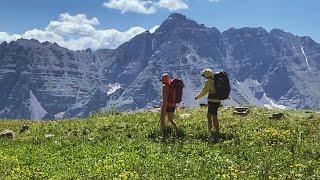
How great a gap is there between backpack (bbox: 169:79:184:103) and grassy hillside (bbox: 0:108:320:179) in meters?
1.51

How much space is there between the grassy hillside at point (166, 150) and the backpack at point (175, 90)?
1.51 m

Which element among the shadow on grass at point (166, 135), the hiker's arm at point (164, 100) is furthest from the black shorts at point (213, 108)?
the hiker's arm at point (164, 100)

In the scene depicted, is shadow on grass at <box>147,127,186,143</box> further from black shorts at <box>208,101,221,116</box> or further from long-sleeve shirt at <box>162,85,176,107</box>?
black shorts at <box>208,101,221,116</box>

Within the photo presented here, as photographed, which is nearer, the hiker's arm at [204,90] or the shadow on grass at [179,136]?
the shadow on grass at [179,136]

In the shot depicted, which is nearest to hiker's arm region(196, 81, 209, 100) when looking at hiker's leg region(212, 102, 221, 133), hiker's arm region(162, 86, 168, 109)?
hiker's leg region(212, 102, 221, 133)

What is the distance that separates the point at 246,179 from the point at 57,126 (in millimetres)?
15420

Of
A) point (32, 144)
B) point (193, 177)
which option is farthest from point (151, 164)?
point (32, 144)

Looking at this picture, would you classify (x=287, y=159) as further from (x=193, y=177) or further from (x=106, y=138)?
(x=106, y=138)

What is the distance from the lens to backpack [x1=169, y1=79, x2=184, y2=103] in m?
23.8

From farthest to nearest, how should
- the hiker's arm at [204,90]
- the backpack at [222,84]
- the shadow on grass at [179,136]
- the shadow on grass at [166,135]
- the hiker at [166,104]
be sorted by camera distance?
the hiker at [166,104] < the hiker's arm at [204,90] < the backpack at [222,84] < the shadow on grass at [166,135] < the shadow on grass at [179,136]

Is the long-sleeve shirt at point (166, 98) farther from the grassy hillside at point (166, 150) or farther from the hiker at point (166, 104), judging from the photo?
the grassy hillside at point (166, 150)

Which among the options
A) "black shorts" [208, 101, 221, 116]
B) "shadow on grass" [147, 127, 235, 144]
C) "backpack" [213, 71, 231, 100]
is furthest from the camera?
"black shorts" [208, 101, 221, 116]

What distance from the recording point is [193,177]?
15.6 meters

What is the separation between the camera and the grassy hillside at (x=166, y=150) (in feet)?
52.9
